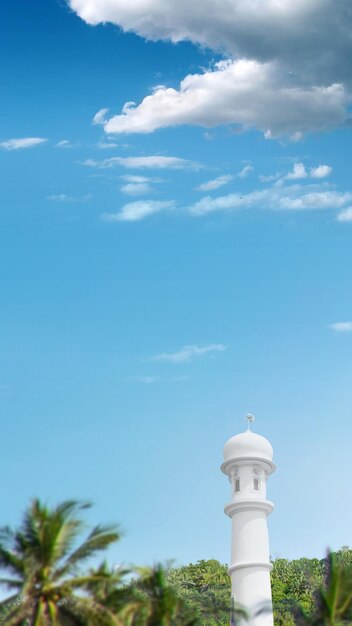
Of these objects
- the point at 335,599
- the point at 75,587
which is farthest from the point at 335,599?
the point at 75,587

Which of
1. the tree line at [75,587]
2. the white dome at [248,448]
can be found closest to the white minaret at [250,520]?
the white dome at [248,448]

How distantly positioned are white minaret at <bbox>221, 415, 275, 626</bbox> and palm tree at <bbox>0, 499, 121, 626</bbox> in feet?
44.2

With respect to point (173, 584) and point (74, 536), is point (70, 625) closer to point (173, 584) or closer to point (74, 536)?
point (74, 536)

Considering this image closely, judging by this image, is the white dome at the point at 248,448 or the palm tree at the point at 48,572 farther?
the white dome at the point at 248,448

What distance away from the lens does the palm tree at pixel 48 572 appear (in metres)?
31.1

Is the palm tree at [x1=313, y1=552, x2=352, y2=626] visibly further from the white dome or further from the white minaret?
the white dome

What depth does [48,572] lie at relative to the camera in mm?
31469

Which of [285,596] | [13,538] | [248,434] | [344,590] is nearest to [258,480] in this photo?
[248,434]

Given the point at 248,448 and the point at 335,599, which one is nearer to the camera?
the point at 335,599

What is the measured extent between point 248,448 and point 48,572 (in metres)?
17.7

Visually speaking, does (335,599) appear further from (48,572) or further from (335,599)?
(48,572)

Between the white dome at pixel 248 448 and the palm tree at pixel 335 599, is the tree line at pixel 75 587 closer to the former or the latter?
the palm tree at pixel 335 599

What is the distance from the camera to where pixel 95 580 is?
31.9m

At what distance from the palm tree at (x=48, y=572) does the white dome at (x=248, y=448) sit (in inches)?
636
